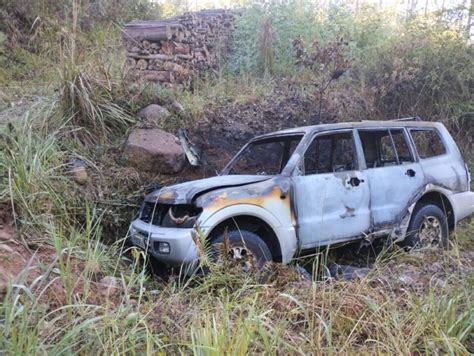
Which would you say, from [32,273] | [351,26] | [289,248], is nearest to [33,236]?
[32,273]

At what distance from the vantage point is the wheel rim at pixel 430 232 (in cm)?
523

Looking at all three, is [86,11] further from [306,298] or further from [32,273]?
[306,298]

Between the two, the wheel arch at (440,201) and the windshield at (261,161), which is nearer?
the wheel arch at (440,201)

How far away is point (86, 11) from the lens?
→ 11.0 m

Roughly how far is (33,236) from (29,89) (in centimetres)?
492

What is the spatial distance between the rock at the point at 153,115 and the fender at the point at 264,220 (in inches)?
113

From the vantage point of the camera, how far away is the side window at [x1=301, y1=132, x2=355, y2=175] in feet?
17.1

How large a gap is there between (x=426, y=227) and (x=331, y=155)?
4.74 feet

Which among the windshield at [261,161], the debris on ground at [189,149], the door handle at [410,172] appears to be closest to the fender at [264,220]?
the door handle at [410,172]

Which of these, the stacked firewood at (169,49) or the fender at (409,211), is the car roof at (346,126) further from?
the stacked firewood at (169,49)

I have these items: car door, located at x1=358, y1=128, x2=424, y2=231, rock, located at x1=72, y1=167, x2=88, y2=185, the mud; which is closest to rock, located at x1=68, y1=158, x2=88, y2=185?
rock, located at x1=72, y1=167, x2=88, y2=185

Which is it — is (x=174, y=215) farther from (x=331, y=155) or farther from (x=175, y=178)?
(x=331, y=155)

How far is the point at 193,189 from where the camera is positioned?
4246 millimetres

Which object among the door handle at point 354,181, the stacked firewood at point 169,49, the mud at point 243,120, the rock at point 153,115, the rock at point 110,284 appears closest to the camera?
the rock at point 110,284
